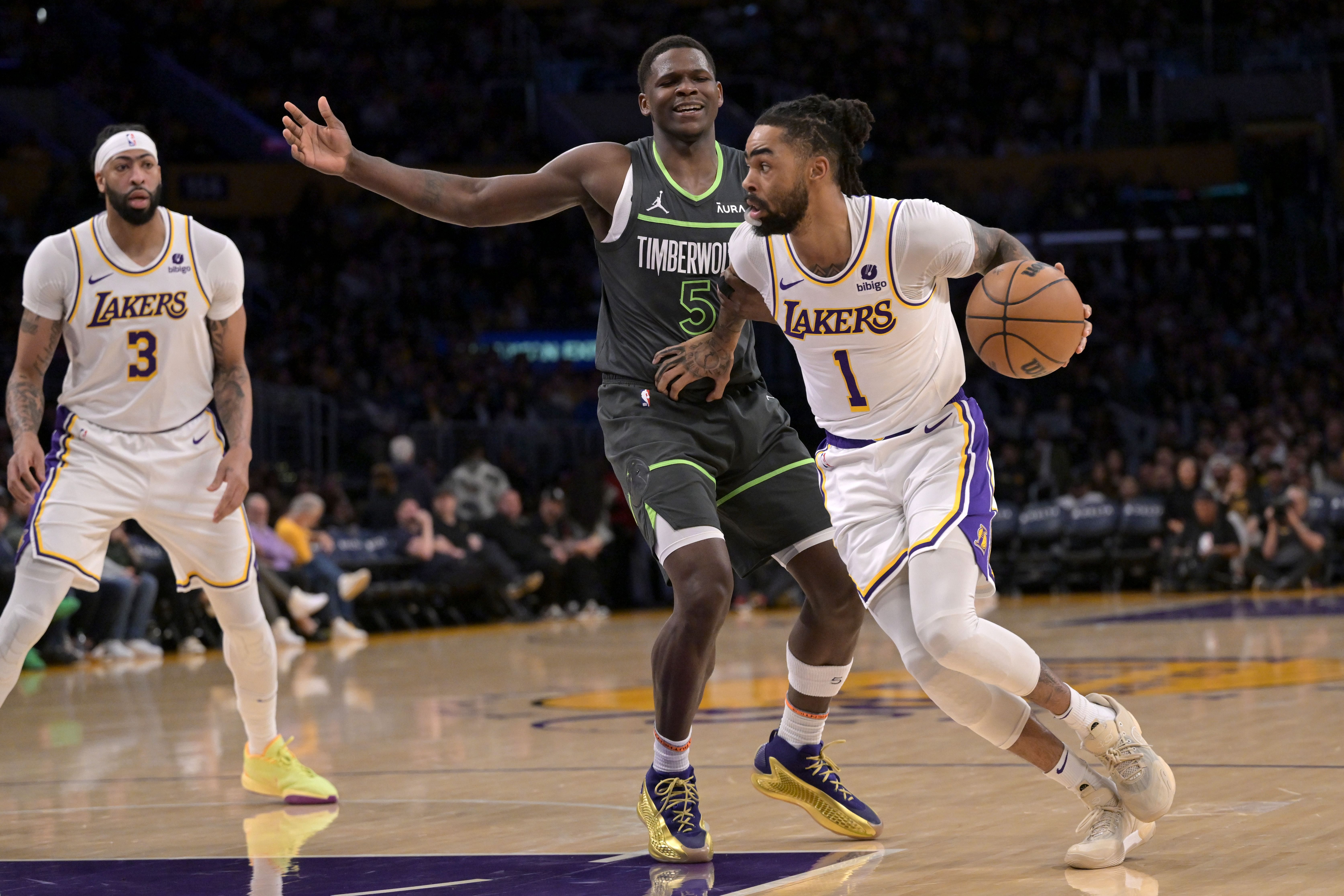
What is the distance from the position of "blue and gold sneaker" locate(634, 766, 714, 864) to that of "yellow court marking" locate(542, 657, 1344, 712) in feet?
12.0

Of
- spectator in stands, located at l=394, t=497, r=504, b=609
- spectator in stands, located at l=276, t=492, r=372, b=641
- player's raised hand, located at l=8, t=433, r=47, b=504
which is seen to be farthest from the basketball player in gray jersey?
spectator in stands, located at l=394, t=497, r=504, b=609

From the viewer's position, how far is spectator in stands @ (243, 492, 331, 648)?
45.4ft

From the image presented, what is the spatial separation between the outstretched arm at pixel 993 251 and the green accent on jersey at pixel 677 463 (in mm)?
987

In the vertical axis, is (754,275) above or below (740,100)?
below

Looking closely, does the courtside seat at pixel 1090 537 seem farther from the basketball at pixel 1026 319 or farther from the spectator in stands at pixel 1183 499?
the basketball at pixel 1026 319

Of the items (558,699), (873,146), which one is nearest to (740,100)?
(873,146)

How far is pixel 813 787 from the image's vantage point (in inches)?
199

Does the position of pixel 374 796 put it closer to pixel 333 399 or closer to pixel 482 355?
pixel 333 399

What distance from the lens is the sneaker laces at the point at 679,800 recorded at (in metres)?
4.66

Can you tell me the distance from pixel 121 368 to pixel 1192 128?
80.0 ft

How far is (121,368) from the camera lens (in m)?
5.84

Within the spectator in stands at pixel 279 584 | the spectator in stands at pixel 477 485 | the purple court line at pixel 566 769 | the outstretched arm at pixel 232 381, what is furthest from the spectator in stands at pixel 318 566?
the outstretched arm at pixel 232 381

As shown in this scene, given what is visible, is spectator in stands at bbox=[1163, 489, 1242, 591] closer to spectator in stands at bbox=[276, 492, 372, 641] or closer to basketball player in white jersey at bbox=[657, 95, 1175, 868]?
spectator in stands at bbox=[276, 492, 372, 641]

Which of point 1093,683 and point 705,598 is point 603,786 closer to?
point 705,598
